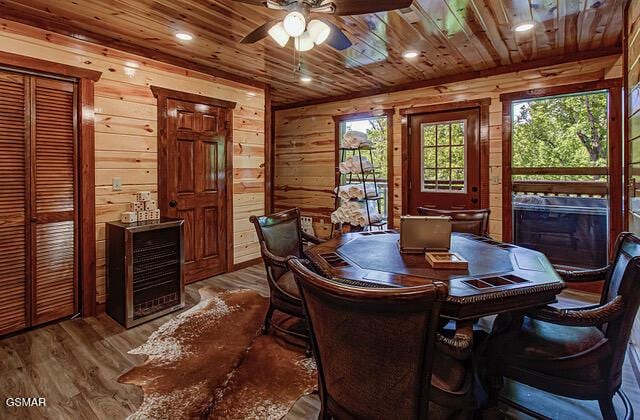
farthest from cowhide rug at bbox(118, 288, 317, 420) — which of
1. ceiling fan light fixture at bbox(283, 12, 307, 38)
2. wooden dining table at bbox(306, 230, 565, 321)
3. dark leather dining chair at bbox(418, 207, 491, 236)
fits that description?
ceiling fan light fixture at bbox(283, 12, 307, 38)

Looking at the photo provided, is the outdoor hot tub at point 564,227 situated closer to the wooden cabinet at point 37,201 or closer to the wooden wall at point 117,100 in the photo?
the wooden wall at point 117,100

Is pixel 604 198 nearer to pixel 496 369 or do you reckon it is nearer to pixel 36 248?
pixel 496 369

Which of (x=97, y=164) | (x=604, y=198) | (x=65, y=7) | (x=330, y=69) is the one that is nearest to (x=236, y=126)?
(x=330, y=69)

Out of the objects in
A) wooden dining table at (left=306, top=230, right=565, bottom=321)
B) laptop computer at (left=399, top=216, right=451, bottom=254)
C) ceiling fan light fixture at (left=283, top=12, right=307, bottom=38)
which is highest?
ceiling fan light fixture at (left=283, top=12, right=307, bottom=38)

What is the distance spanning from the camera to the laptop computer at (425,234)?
81.2 inches

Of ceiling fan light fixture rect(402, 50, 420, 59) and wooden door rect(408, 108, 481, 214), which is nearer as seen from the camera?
ceiling fan light fixture rect(402, 50, 420, 59)

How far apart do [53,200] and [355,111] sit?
400 cm

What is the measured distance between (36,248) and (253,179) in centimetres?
248

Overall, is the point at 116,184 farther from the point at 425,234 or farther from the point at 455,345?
the point at 455,345

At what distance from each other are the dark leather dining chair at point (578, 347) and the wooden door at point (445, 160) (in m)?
2.77

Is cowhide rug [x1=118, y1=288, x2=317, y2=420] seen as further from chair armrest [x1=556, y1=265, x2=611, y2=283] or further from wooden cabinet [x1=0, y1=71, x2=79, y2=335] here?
chair armrest [x1=556, y1=265, x2=611, y2=283]

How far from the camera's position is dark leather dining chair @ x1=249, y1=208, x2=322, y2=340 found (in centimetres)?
241

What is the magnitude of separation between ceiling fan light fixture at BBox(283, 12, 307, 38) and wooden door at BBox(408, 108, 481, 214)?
3.00m

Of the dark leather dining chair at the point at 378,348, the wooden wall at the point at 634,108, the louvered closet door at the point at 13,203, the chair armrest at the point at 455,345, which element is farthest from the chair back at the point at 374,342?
the louvered closet door at the point at 13,203
